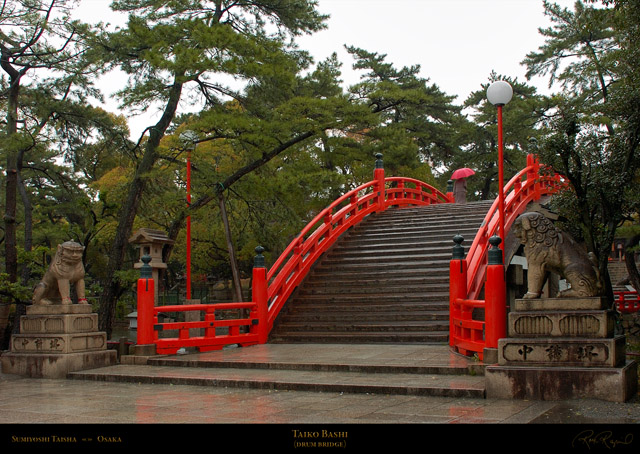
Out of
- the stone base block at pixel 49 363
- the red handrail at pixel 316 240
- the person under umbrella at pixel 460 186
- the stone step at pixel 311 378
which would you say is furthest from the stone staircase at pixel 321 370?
the person under umbrella at pixel 460 186

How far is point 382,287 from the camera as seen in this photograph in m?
13.5

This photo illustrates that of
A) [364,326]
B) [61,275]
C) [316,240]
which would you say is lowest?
[364,326]

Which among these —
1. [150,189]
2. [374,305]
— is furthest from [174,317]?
[374,305]

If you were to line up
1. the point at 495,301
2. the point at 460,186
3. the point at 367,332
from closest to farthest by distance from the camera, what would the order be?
the point at 495,301 → the point at 367,332 → the point at 460,186

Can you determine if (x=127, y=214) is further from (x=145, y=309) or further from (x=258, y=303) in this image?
(x=145, y=309)

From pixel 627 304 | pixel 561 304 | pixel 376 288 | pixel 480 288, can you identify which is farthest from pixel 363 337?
pixel 627 304

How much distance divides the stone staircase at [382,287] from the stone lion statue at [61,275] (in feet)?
13.7

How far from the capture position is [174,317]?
951 inches

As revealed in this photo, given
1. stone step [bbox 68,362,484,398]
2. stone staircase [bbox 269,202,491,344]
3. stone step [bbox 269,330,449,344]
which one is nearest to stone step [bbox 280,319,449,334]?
stone staircase [bbox 269,202,491,344]

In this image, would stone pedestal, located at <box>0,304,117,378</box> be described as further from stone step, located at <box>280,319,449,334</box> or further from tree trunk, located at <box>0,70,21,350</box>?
tree trunk, located at <box>0,70,21,350</box>

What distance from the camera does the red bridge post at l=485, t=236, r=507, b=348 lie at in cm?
791

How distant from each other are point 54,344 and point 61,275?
106cm

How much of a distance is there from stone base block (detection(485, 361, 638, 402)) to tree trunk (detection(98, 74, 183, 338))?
10499mm
